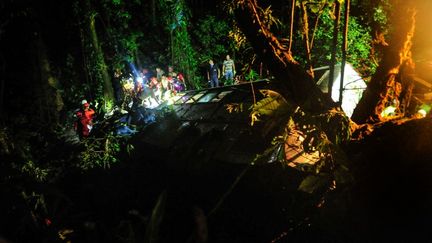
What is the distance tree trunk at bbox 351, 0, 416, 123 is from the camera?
3145mm

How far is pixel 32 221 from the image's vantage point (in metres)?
1.95

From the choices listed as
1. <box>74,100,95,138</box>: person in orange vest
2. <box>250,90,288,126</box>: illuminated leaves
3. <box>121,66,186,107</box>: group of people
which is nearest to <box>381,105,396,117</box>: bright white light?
<box>250,90,288,126</box>: illuminated leaves

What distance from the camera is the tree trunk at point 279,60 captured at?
3.52 meters

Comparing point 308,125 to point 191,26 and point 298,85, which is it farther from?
point 191,26

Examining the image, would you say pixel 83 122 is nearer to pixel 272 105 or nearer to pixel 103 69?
pixel 103 69

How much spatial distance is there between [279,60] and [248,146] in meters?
2.43

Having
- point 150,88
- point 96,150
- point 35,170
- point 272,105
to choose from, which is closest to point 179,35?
point 150,88

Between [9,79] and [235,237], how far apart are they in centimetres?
639

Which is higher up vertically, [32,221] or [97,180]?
[32,221]

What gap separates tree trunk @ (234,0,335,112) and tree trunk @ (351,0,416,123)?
399 millimetres

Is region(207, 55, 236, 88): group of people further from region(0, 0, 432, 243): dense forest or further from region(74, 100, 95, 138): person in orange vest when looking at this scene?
region(74, 100, 95, 138): person in orange vest

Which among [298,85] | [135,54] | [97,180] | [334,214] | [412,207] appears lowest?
[97,180]

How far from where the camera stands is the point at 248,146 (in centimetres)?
569

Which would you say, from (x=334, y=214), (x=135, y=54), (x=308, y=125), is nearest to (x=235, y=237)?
(x=334, y=214)
